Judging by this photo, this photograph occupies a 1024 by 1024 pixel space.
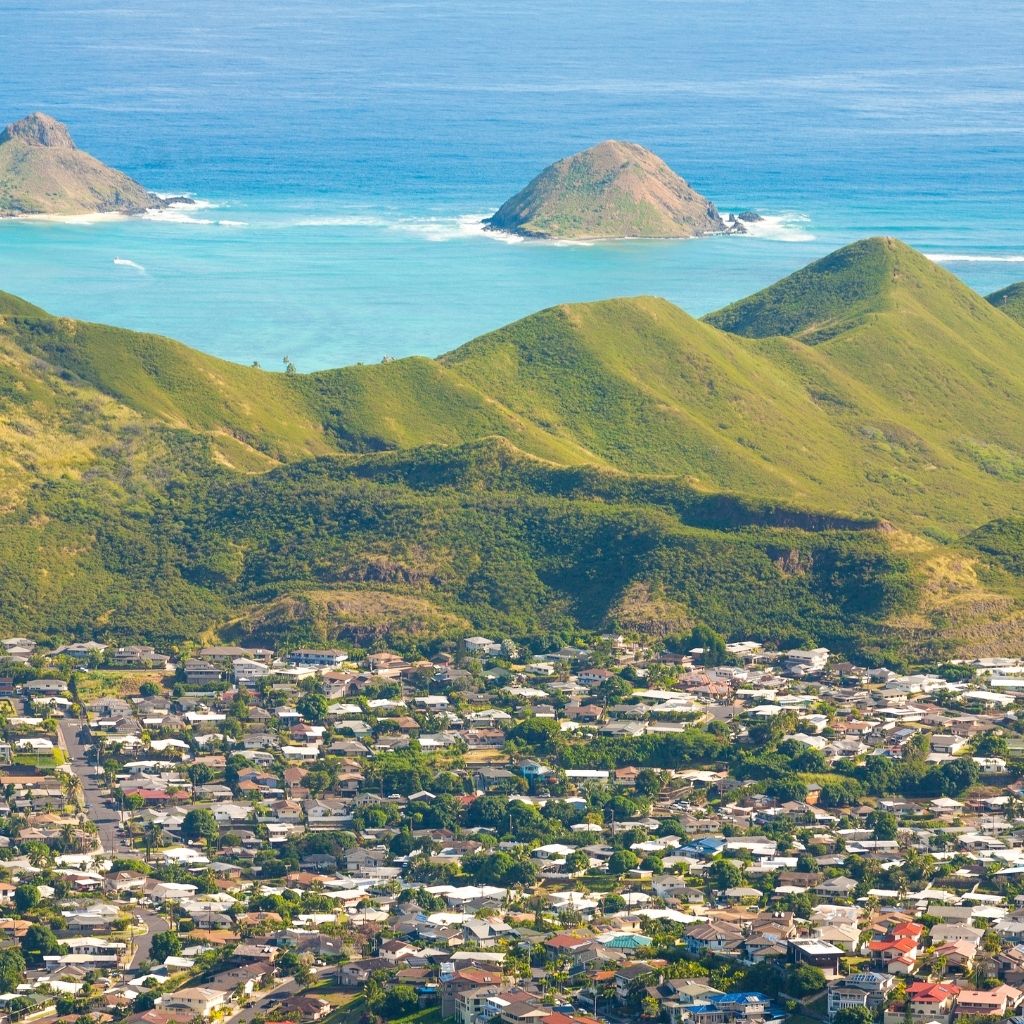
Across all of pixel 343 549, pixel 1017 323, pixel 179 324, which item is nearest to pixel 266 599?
pixel 343 549

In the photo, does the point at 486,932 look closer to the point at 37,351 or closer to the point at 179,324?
the point at 37,351

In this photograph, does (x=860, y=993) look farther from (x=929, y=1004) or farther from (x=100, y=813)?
(x=100, y=813)

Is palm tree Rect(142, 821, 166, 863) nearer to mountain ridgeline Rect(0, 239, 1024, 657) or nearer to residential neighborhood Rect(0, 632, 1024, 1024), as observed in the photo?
residential neighborhood Rect(0, 632, 1024, 1024)

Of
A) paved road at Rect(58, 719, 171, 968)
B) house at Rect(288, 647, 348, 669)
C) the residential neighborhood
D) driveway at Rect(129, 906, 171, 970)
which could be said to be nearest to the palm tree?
the residential neighborhood

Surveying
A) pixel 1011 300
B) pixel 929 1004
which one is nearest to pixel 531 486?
pixel 929 1004

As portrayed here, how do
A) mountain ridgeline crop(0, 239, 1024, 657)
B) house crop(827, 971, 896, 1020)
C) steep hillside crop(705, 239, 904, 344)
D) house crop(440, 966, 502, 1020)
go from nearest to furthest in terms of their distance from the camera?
house crop(827, 971, 896, 1020)
house crop(440, 966, 502, 1020)
mountain ridgeline crop(0, 239, 1024, 657)
steep hillside crop(705, 239, 904, 344)

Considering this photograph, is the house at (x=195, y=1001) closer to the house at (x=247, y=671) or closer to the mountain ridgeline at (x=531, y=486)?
the house at (x=247, y=671)

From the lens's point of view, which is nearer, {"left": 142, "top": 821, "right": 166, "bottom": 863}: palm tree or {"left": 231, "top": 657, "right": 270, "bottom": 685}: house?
{"left": 142, "top": 821, "right": 166, "bottom": 863}: palm tree

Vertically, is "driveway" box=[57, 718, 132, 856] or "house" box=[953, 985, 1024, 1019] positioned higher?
"driveway" box=[57, 718, 132, 856]
